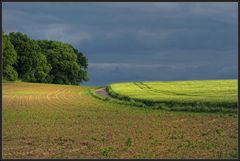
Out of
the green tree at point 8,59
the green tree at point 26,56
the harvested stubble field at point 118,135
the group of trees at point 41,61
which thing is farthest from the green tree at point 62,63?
the harvested stubble field at point 118,135

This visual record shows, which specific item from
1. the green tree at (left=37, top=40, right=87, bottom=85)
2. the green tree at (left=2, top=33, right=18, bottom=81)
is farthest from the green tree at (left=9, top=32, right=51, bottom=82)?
the green tree at (left=37, top=40, right=87, bottom=85)

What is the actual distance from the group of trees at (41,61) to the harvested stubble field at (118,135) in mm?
64034

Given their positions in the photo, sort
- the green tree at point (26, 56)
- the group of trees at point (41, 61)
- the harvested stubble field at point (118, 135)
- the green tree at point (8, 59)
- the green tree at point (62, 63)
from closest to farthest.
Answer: the harvested stubble field at point (118, 135)
the green tree at point (8, 59)
the group of trees at point (41, 61)
the green tree at point (26, 56)
the green tree at point (62, 63)

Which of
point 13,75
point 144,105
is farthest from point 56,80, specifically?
point 144,105

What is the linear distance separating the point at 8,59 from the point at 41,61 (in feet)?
41.1

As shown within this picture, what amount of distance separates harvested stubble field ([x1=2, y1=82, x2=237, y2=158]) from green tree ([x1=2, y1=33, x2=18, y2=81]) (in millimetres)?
61327

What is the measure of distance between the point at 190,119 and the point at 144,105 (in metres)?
13.3

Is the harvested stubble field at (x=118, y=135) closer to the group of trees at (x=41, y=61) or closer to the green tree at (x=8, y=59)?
the green tree at (x=8, y=59)

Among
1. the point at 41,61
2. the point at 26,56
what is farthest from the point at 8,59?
the point at 41,61

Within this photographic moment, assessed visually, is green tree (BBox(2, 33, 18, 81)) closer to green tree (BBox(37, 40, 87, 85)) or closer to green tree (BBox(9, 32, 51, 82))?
green tree (BBox(9, 32, 51, 82))

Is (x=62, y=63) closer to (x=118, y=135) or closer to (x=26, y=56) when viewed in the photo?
(x=26, y=56)

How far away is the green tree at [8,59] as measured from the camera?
9950 cm

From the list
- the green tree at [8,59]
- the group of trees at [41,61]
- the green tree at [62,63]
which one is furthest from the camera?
the green tree at [62,63]

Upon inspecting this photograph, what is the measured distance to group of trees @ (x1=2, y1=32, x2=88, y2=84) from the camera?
10262cm
